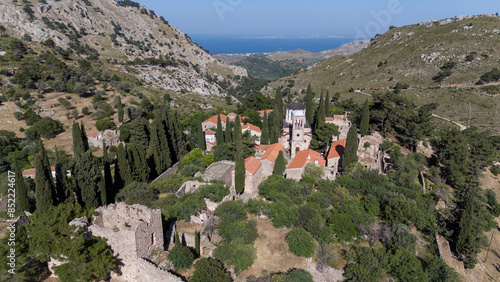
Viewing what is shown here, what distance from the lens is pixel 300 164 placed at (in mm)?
34500

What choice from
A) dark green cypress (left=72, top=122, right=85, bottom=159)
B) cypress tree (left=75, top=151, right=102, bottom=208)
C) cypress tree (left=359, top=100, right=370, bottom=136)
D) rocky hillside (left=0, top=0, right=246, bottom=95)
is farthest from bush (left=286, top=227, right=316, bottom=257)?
rocky hillside (left=0, top=0, right=246, bottom=95)

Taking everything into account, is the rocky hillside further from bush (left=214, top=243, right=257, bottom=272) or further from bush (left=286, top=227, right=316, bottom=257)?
bush (left=214, top=243, right=257, bottom=272)

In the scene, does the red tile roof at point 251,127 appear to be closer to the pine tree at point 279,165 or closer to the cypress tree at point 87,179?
the pine tree at point 279,165

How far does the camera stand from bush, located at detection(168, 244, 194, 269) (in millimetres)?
18625

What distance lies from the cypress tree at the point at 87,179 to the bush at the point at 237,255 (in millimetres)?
13884

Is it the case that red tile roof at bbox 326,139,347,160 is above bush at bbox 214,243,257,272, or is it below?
above

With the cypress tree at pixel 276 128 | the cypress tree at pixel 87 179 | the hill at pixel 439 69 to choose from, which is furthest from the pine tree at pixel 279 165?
the hill at pixel 439 69

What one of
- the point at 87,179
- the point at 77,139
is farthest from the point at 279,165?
the point at 77,139

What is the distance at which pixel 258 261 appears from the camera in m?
21.3

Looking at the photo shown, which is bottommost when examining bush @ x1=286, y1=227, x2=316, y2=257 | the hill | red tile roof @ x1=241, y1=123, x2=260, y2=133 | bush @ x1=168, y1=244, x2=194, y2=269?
bush @ x1=286, y1=227, x2=316, y2=257

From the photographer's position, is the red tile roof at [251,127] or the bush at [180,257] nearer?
the bush at [180,257]

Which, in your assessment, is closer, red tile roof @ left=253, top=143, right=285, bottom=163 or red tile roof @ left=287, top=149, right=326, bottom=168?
red tile roof @ left=287, top=149, right=326, bottom=168

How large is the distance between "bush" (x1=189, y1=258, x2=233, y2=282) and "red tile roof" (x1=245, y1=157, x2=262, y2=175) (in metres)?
13.5

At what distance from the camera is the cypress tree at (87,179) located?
86.2 feet
